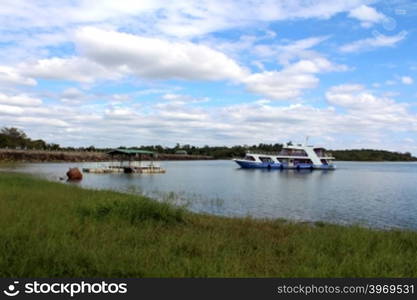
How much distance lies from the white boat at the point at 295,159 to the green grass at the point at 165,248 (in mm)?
80571

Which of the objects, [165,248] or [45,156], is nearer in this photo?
[165,248]

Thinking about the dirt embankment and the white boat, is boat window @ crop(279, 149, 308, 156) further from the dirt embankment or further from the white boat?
the dirt embankment

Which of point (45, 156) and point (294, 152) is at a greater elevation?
point (294, 152)

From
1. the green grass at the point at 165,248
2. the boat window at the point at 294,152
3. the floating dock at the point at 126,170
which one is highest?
the boat window at the point at 294,152

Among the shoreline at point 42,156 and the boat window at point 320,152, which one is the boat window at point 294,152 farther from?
the shoreline at point 42,156

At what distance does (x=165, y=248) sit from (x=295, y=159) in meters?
87.7

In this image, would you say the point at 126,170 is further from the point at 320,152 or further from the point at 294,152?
the point at 320,152

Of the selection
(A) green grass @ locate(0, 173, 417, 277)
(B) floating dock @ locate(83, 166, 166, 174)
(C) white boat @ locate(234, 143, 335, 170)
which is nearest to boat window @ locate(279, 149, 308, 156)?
(C) white boat @ locate(234, 143, 335, 170)

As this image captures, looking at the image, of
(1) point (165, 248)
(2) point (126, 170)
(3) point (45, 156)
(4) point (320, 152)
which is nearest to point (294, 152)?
(4) point (320, 152)

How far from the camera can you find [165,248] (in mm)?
9062

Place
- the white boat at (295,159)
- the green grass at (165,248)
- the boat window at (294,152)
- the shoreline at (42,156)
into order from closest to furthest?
the green grass at (165,248) < the white boat at (295,159) < the boat window at (294,152) < the shoreline at (42,156)

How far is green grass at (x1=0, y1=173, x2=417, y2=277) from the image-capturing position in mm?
7320

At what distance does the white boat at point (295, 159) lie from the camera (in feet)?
307

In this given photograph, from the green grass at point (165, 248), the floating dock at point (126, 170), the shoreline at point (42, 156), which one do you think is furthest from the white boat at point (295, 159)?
the green grass at point (165, 248)
